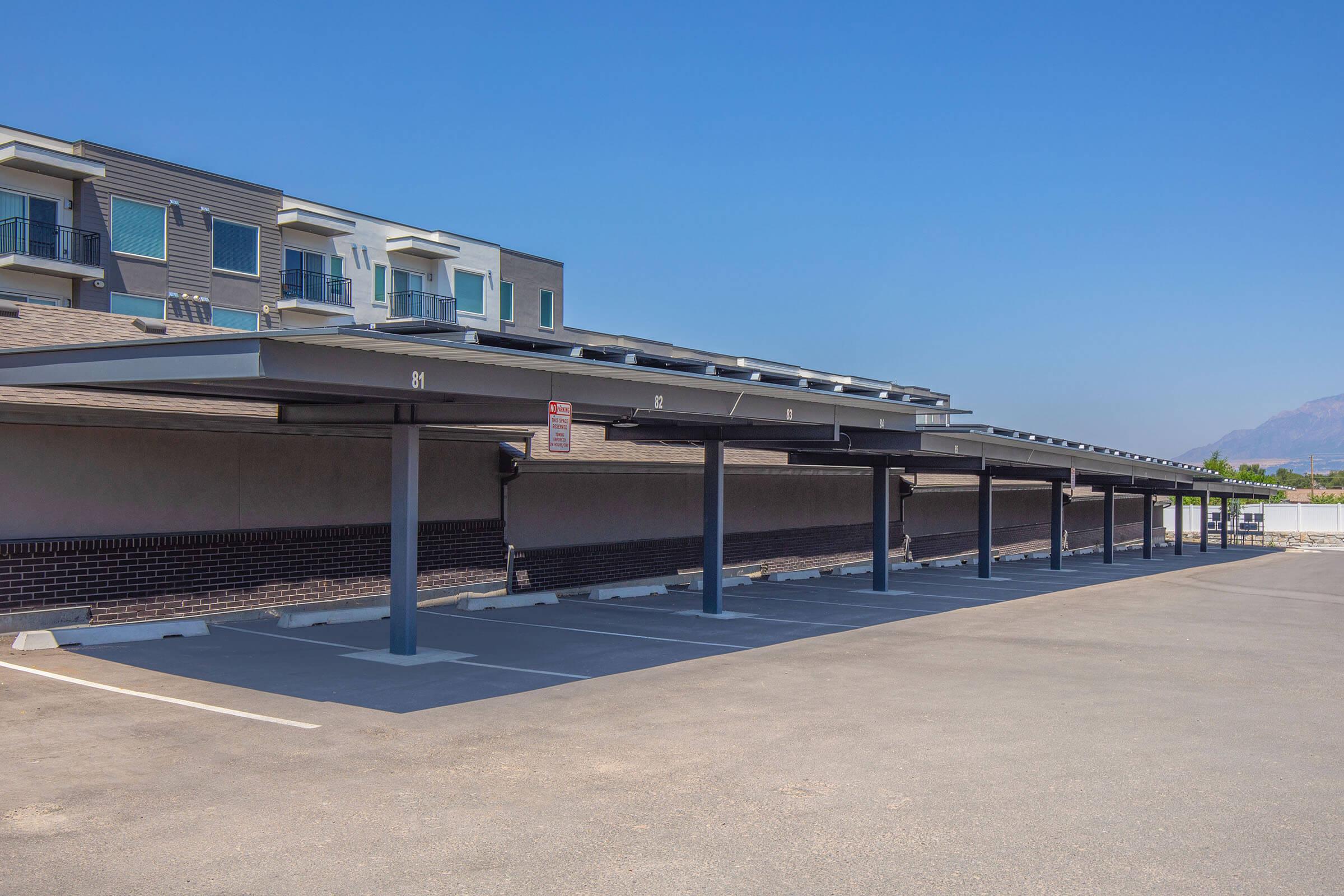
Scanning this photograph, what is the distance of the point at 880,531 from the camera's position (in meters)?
24.4

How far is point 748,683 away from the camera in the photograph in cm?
1209

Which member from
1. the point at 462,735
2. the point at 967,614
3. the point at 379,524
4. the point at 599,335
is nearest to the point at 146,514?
the point at 379,524

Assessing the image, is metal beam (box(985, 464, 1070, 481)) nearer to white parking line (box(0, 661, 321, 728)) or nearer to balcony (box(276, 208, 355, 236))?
balcony (box(276, 208, 355, 236))

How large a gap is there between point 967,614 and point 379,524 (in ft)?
34.9

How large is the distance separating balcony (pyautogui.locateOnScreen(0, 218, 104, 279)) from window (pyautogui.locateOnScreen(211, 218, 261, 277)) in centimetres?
340

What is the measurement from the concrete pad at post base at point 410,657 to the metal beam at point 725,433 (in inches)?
266

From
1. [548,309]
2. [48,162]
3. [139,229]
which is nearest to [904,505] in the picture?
[548,309]

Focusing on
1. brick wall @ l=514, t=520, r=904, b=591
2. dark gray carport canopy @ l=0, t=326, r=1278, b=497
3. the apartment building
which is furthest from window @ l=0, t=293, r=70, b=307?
dark gray carport canopy @ l=0, t=326, r=1278, b=497

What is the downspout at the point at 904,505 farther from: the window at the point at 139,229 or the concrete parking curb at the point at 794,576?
the window at the point at 139,229

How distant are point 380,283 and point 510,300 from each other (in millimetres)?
6067

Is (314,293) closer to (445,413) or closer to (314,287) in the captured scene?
(314,287)

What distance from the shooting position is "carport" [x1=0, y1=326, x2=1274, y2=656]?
977cm

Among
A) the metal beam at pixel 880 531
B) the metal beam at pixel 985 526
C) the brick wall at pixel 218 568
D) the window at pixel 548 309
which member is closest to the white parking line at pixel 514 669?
the brick wall at pixel 218 568

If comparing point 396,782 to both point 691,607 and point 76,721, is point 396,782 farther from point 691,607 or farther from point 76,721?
point 691,607
